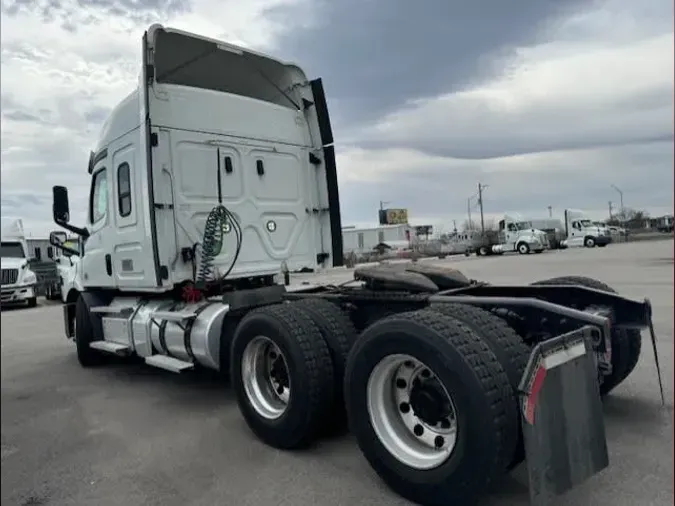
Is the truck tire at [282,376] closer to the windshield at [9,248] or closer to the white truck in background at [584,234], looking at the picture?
the windshield at [9,248]

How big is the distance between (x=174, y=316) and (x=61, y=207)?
1460mm

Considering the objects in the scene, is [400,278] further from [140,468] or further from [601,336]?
[140,468]

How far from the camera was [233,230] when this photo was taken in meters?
5.79

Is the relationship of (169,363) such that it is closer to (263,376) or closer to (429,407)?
(263,376)

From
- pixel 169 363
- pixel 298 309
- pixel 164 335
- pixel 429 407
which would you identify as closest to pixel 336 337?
pixel 298 309

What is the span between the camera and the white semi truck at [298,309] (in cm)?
282

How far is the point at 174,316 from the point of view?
5.35 meters

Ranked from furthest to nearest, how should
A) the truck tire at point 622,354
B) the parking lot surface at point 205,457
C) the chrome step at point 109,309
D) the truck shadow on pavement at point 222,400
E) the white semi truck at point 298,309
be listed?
the chrome step at point 109,309, the truck tire at point 622,354, the truck shadow on pavement at point 222,400, the parking lot surface at point 205,457, the white semi truck at point 298,309

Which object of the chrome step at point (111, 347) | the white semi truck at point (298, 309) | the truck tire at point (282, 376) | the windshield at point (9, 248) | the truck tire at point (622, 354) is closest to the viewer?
the windshield at point (9, 248)

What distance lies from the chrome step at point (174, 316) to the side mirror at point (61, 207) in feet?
4.36

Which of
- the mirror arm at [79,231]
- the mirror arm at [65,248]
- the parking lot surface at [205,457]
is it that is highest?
the mirror arm at [79,231]

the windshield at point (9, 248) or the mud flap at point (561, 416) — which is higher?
the windshield at point (9, 248)

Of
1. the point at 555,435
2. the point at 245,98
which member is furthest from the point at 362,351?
the point at 245,98

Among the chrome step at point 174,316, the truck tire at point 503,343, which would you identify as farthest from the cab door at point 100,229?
the truck tire at point 503,343
